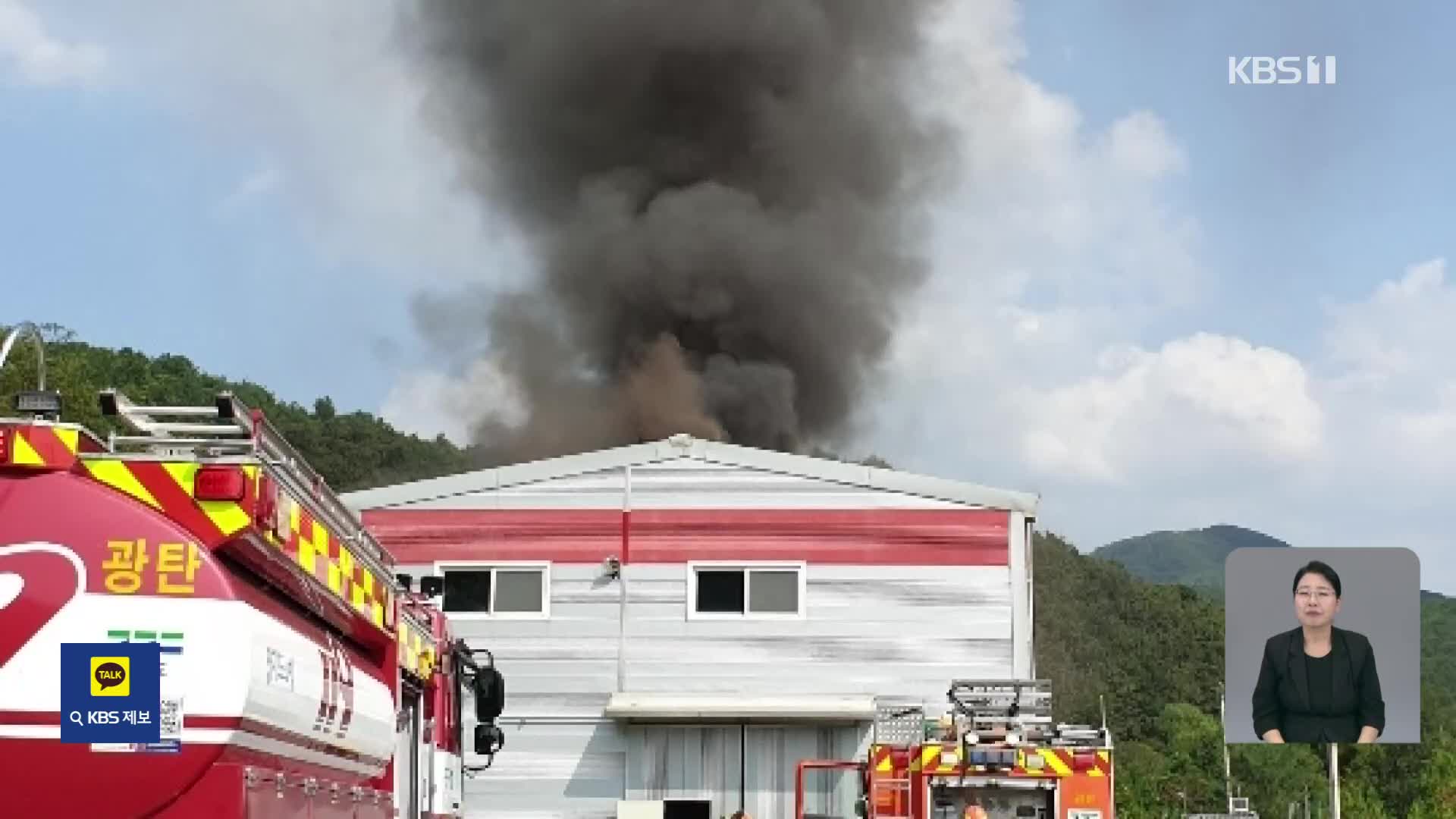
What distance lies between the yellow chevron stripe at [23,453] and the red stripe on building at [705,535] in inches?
692

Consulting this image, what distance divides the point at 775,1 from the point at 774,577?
90.5 ft

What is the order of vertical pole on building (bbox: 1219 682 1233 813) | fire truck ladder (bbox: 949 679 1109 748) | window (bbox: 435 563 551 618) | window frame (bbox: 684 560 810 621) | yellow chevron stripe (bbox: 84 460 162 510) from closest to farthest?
yellow chevron stripe (bbox: 84 460 162 510), fire truck ladder (bbox: 949 679 1109 748), window frame (bbox: 684 560 810 621), window (bbox: 435 563 551 618), vertical pole on building (bbox: 1219 682 1233 813)

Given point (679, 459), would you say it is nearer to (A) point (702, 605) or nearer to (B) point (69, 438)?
(A) point (702, 605)

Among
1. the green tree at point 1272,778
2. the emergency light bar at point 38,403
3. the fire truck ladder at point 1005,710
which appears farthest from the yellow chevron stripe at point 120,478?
the green tree at point 1272,778

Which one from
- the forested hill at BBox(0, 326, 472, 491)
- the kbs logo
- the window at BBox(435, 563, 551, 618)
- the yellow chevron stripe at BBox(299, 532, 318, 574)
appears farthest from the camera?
the forested hill at BBox(0, 326, 472, 491)

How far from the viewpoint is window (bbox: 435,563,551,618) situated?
24.3m

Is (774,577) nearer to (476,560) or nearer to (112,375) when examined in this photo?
(476,560)

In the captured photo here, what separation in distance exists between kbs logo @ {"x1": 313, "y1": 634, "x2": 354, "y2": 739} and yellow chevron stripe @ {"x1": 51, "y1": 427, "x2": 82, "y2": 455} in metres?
1.50

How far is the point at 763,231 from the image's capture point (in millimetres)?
47156

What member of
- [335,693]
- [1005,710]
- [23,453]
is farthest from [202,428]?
[1005,710]

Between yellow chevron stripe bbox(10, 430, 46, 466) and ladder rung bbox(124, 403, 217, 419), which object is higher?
ladder rung bbox(124, 403, 217, 419)

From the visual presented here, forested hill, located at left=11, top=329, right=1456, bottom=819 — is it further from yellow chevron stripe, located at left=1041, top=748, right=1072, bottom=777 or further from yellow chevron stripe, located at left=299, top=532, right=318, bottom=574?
yellow chevron stripe, located at left=1041, top=748, right=1072, bottom=777

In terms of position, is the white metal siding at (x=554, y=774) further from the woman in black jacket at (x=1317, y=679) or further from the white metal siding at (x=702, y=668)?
the woman in black jacket at (x=1317, y=679)

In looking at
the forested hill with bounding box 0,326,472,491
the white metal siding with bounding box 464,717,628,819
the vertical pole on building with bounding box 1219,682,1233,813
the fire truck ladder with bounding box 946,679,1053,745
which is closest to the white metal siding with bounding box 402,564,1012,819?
the white metal siding with bounding box 464,717,628,819
